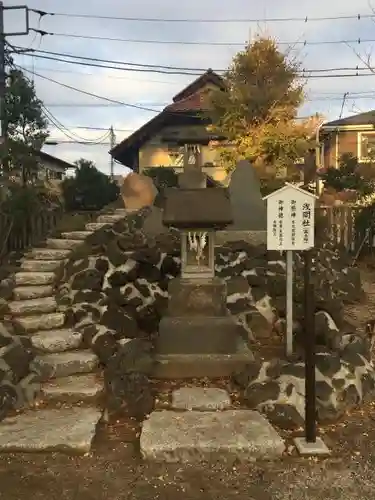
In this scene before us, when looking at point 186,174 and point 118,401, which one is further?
point 186,174

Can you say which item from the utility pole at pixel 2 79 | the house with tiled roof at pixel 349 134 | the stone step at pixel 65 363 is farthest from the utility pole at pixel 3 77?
the house with tiled roof at pixel 349 134

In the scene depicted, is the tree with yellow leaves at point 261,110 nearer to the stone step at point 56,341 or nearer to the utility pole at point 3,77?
the utility pole at point 3,77

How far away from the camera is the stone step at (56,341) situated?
19.2 ft

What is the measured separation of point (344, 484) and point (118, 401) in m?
2.00

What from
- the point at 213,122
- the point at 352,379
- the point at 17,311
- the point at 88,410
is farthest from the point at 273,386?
the point at 213,122

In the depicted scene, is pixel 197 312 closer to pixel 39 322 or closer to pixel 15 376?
pixel 15 376

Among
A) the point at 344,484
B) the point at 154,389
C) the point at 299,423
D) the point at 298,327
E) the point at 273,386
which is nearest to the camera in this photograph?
the point at 344,484

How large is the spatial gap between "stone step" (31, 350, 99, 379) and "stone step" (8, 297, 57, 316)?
1.20 meters

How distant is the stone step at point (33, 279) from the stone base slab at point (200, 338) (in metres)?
2.85

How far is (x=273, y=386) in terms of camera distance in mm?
4648

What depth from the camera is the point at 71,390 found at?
4918 millimetres

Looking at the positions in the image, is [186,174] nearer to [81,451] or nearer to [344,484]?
[81,451]

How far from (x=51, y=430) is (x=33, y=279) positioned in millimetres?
3919

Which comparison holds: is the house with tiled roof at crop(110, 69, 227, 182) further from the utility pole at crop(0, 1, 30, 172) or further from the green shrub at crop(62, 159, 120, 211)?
the utility pole at crop(0, 1, 30, 172)
